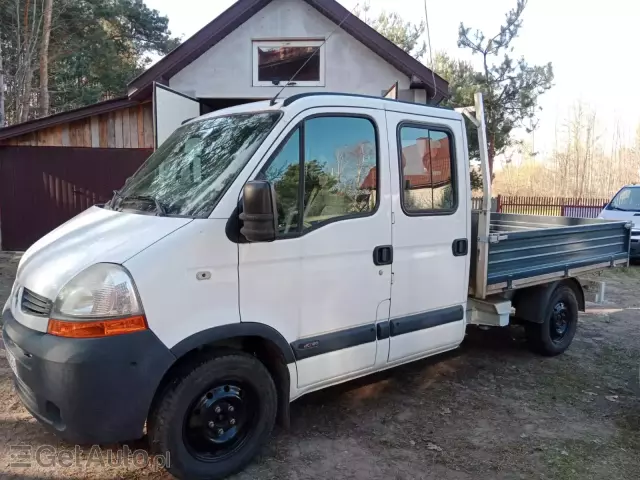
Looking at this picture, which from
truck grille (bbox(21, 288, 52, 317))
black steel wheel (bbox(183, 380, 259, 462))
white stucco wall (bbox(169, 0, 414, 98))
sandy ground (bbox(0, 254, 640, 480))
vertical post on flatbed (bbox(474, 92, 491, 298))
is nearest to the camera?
truck grille (bbox(21, 288, 52, 317))

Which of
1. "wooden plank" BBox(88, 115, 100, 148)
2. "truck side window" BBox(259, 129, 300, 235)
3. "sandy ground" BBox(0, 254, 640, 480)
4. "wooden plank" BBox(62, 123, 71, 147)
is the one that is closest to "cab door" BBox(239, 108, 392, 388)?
"truck side window" BBox(259, 129, 300, 235)

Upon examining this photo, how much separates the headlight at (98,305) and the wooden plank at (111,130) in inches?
354

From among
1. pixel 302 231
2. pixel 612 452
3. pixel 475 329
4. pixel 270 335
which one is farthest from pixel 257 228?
pixel 475 329

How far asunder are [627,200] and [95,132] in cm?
1264

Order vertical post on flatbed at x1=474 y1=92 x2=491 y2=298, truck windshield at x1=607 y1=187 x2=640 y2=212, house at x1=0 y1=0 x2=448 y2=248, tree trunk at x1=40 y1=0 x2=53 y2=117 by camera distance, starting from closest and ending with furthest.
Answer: vertical post on flatbed at x1=474 y1=92 x2=491 y2=298
house at x1=0 y1=0 x2=448 y2=248
truck windshield at x1=607 y1=187 x2=640 y2=212
tree trunk at x1=40 y1=0 x2=53 y2=117

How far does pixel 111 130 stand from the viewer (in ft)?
36.0

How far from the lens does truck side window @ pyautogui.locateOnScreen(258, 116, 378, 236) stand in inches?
133

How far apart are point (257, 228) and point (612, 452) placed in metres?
3.00

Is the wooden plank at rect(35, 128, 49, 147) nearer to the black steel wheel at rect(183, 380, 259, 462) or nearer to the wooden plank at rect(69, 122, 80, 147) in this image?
the wooden plank at rect(69, 122, 80, 147)

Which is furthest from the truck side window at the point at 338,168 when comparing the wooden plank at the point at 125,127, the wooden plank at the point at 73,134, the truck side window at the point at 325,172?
the wooden plank at the point at 73,134

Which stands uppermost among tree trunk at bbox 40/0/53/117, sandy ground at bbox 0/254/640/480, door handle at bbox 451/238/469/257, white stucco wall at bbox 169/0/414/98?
tree trunk at bbox 40/0/53/117

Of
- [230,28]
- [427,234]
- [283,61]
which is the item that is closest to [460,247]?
[427,234]

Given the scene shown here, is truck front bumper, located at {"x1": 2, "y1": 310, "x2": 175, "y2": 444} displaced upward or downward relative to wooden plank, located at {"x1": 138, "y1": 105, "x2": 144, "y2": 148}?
downward

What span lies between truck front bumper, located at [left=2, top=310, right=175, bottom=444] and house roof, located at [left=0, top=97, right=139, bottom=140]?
28.5ft
